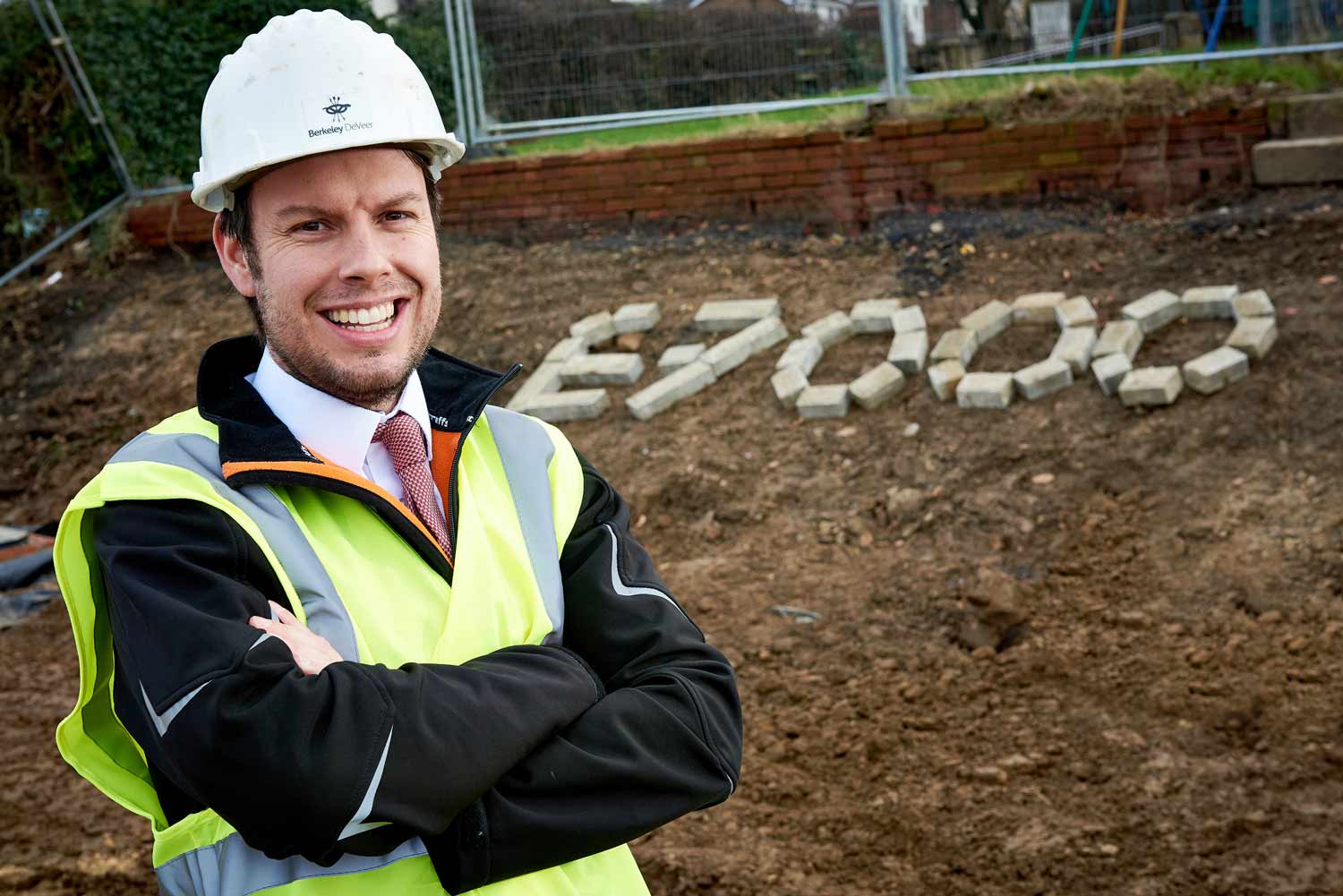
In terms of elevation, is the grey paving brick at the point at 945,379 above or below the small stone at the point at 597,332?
below

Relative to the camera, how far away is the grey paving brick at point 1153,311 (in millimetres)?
6609

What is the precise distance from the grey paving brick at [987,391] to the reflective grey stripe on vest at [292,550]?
503 cm

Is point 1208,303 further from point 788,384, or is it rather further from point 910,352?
point 788,384

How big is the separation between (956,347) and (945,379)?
0.90 feet

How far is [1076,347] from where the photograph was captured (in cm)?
652

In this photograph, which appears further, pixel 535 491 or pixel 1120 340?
pixel 1120 340

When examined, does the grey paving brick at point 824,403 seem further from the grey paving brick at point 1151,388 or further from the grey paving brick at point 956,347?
the grey paving brick at point 1151,388

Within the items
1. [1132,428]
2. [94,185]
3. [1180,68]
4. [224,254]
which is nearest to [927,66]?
[1180,68]

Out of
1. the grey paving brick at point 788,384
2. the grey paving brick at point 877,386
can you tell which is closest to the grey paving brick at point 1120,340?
the grey paving brick at point 877,386

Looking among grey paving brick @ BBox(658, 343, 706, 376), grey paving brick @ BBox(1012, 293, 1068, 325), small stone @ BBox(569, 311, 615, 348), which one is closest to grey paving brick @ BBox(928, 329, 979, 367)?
grey paving brick @ BBox(1012, 293, 1068, 325)

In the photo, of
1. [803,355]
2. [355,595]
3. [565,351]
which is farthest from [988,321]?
[355,595]

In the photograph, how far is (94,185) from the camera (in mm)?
10547

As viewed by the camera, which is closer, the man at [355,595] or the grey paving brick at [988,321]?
the man at [355,595]

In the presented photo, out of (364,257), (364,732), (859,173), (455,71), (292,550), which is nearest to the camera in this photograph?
(364,732)
